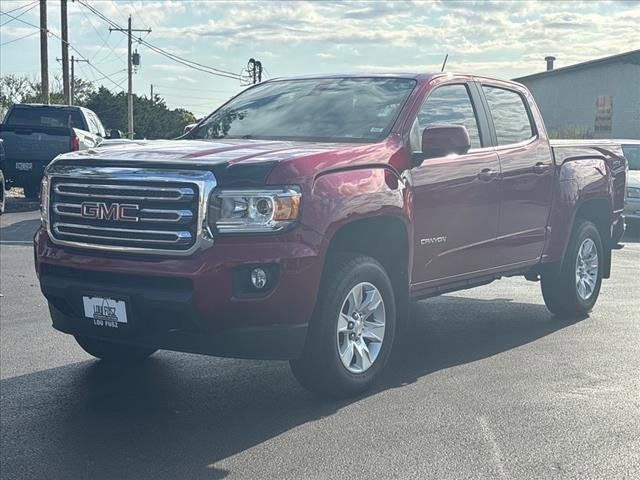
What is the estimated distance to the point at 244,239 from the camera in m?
5.11

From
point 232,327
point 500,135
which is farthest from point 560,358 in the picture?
point 232,327

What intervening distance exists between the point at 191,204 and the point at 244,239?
336 millimetres

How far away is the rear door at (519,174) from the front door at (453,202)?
173mm

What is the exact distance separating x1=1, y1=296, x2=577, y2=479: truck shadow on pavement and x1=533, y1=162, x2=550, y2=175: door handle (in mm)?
1338

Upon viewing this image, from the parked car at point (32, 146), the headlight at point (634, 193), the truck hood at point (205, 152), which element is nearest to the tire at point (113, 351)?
the truck hood at point (205, 152)

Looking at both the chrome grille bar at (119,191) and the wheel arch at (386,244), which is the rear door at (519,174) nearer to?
the wheel arch at (386,244)

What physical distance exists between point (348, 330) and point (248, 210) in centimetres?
112

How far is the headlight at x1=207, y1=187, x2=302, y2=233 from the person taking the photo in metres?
5.11

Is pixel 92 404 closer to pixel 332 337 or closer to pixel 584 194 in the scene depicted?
pixel 332 337

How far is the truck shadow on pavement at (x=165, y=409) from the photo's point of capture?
4746 millimetres

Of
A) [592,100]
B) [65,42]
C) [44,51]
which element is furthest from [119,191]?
[592,100]

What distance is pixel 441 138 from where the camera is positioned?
6.24m

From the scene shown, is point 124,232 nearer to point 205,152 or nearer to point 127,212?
point 127,212

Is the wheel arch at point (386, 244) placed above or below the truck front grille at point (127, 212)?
below
